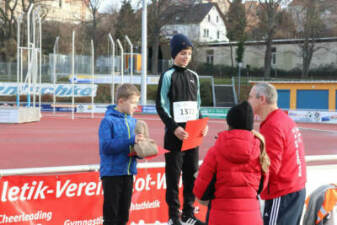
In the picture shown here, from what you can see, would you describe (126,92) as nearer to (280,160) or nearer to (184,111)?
(184,111)

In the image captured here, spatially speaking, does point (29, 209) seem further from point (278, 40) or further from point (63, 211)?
point (278, 40)

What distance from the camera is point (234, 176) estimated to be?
338 centimetres

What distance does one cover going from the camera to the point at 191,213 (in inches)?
202

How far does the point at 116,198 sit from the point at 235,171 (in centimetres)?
143

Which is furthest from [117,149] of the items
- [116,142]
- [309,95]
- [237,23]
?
[237,23]

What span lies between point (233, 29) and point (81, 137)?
48712 millimetres

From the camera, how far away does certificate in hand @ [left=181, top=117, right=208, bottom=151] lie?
4785 millimetres

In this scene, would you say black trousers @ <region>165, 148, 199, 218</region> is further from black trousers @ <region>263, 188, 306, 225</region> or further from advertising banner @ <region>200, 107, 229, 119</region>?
advertising banner @ <region>200, 107, 229, 119</region>

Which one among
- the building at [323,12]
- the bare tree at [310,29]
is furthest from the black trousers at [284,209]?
the building at [323,12]

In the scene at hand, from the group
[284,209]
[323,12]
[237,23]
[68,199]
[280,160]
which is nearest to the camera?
[280,160]

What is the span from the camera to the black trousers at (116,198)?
4.30 metres

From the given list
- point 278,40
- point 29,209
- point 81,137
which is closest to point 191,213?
point 29,209

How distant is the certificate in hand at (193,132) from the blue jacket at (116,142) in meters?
0.70

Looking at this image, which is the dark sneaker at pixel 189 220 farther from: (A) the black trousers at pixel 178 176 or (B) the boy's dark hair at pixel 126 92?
(B) the boy's dark hair at pixel 126 92
